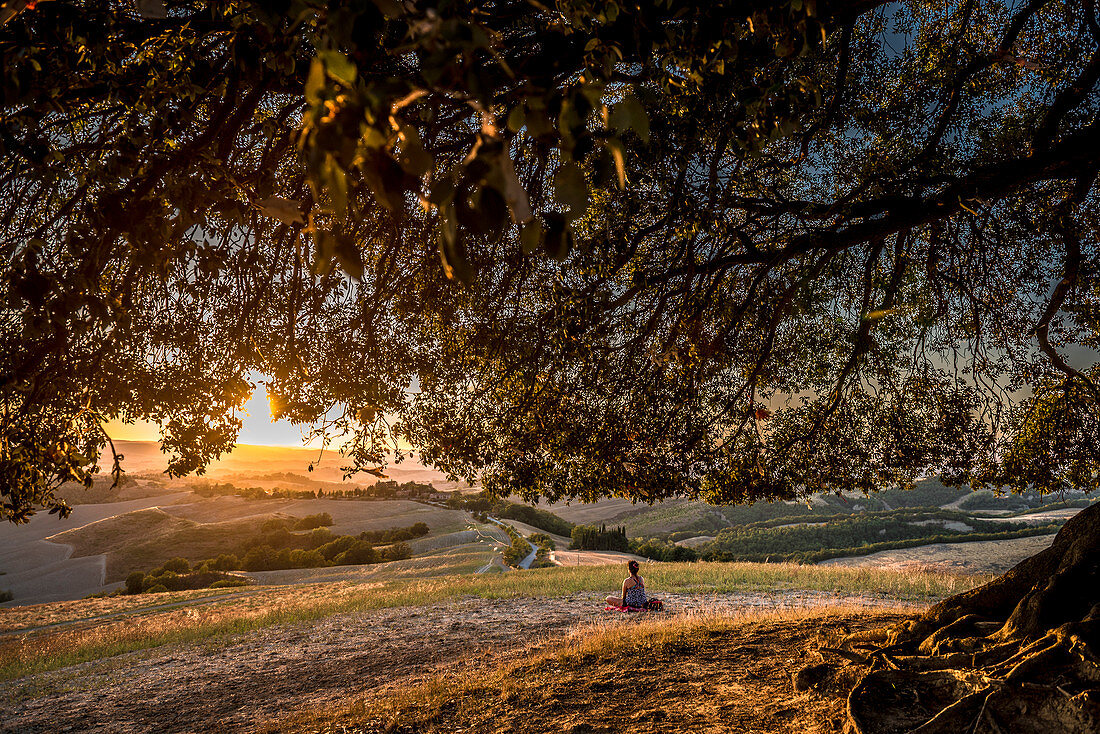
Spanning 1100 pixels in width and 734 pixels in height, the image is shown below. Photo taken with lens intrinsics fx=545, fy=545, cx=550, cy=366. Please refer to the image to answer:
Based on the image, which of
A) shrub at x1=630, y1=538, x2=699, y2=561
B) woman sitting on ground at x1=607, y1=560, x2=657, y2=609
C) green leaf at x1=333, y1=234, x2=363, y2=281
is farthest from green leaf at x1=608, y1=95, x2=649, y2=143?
shrub at x1=630, y1=538, x2=699, y2=561

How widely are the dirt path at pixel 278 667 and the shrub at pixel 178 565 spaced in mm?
36483

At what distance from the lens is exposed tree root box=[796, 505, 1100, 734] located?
3.79 meters

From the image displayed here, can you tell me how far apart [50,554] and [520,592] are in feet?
193

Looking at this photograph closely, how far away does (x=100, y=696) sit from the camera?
1140cm

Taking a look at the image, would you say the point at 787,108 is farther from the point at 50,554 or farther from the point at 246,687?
the point at 50,554

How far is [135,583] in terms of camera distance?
1602 inches

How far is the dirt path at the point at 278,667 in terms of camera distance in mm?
9469

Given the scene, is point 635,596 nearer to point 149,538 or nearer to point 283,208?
point 283,208

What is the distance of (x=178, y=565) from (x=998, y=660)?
185 ft

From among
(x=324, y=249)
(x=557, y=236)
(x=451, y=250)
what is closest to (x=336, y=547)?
(x=324, y=249)

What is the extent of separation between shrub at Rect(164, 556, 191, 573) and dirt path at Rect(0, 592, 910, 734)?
3648cm

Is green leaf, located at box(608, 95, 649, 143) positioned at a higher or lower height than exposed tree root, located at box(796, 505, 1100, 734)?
higher

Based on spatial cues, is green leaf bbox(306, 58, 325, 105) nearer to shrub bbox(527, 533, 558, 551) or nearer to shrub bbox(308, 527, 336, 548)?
shrub bbox(527, 533, 558, 551)

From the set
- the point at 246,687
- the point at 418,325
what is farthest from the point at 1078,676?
the point at 246,687
